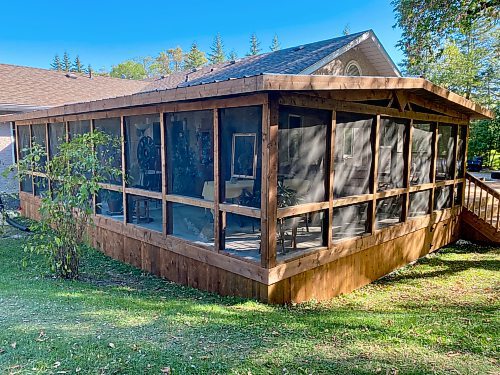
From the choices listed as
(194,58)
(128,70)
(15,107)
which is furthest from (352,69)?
(128,70)

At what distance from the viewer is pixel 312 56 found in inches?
389

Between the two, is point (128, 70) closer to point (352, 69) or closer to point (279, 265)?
point (352, 69)

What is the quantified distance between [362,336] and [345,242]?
6.50 ft

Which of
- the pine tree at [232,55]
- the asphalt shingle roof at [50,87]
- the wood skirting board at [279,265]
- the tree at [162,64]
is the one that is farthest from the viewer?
the pine tree at [232,55]

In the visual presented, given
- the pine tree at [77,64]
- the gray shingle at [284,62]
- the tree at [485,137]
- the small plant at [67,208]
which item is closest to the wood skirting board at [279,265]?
the small plant at [67,208]

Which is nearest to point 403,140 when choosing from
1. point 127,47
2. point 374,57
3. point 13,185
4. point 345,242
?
point 345,242

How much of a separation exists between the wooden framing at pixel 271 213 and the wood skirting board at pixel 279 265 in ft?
0.05

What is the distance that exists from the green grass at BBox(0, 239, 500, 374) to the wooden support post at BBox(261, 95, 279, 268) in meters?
0.63

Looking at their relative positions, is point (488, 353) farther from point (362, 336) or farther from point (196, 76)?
point (196, 76)

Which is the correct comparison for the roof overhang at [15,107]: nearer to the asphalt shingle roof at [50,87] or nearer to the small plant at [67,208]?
the asphalt shingle roof at [50,87]

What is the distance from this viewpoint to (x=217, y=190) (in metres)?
4.60

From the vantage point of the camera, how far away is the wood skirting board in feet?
14.4

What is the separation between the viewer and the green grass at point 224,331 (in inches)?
103

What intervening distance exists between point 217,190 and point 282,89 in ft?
4.97
